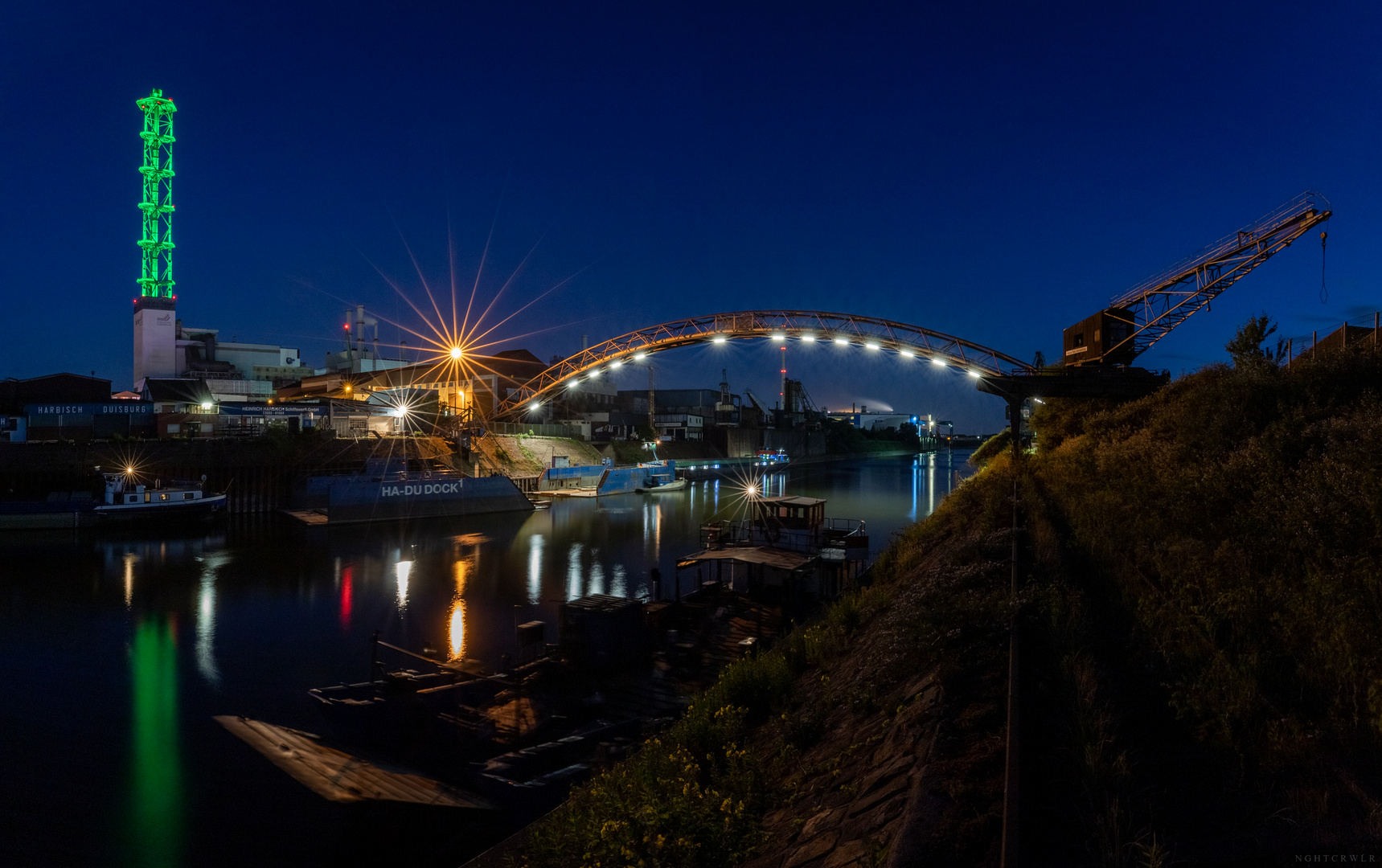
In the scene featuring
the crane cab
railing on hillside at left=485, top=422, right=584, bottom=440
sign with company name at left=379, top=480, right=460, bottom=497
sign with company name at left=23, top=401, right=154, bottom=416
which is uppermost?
the crane cab

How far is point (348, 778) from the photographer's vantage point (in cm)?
951

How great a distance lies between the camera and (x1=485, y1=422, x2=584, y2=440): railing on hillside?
5950 cm

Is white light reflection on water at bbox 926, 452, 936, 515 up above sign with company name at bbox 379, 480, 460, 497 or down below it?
below

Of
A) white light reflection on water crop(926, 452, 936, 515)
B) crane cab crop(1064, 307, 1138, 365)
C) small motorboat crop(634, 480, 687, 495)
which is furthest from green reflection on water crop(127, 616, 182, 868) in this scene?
small motorboat crop(634, 480, 687, 495)

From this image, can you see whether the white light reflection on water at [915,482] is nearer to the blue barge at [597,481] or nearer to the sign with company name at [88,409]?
the blue barge at [597,481]

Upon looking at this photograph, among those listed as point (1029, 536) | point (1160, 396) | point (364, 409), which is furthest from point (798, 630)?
point (364, 409)

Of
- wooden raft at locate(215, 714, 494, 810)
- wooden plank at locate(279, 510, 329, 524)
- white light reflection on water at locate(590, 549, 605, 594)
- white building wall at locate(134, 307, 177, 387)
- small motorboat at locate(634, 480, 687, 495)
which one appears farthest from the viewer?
white building wall at locate(134, 307, 177, 387)

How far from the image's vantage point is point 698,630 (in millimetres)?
16172

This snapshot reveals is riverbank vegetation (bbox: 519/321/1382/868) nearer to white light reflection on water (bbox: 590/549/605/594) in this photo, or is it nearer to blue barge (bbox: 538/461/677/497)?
white light reflection on water (bbox: 590/549/605/594)

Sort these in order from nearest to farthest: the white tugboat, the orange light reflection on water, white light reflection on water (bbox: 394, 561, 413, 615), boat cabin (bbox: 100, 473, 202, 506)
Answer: the orange light reflection on water → white light reflection on water (bbox: 394, 561, 413, 615) → the white tugboat → boat cabin (bbox: 100, 473, 202, 506)

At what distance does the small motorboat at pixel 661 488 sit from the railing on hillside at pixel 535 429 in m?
12.3

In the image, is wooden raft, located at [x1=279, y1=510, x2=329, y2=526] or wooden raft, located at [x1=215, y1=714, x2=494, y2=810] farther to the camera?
wooden raft, located at [x1=279, y1=510, x2=329, y2=526]

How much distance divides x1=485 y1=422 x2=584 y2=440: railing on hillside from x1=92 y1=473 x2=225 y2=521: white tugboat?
67.8 feet

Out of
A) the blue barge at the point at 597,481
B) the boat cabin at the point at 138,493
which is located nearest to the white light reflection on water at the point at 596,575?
the blue barge at the point at 597,481
